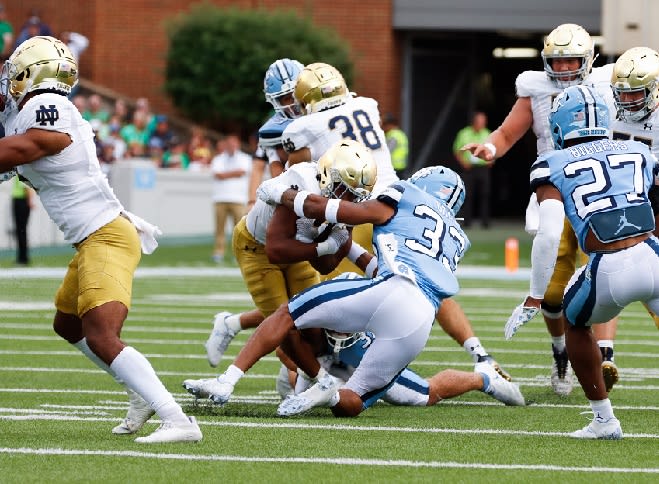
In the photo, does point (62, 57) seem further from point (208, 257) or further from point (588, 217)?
point (208, 257)

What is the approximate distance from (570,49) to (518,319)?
1.59m

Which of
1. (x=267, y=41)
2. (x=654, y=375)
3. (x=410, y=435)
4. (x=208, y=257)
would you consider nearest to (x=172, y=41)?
(x=267, y=41)

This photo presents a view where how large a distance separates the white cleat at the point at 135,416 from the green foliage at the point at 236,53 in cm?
2104

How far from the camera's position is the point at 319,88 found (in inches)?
311

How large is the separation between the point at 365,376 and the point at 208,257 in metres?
13.1

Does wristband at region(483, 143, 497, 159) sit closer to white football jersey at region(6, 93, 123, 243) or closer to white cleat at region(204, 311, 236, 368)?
white cleat at region(204, 311, 236, 368)

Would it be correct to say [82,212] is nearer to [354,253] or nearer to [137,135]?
[354,253]

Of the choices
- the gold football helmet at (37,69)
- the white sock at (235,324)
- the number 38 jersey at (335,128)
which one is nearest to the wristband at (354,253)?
the number 38 jersey at (335,128)

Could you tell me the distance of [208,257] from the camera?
20016mm

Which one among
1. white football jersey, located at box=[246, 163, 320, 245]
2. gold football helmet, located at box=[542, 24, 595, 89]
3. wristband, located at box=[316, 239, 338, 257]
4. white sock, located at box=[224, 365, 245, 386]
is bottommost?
white sock, located at box=[224, 365, 245, 386]

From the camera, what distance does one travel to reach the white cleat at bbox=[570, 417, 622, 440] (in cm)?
641

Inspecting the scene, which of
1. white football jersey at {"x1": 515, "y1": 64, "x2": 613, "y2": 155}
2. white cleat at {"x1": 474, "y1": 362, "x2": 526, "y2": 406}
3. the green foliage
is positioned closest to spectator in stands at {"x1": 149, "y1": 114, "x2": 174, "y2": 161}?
the green foliage

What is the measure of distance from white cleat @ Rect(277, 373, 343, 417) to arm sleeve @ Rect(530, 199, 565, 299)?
150cm

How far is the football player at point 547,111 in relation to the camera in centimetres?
830
